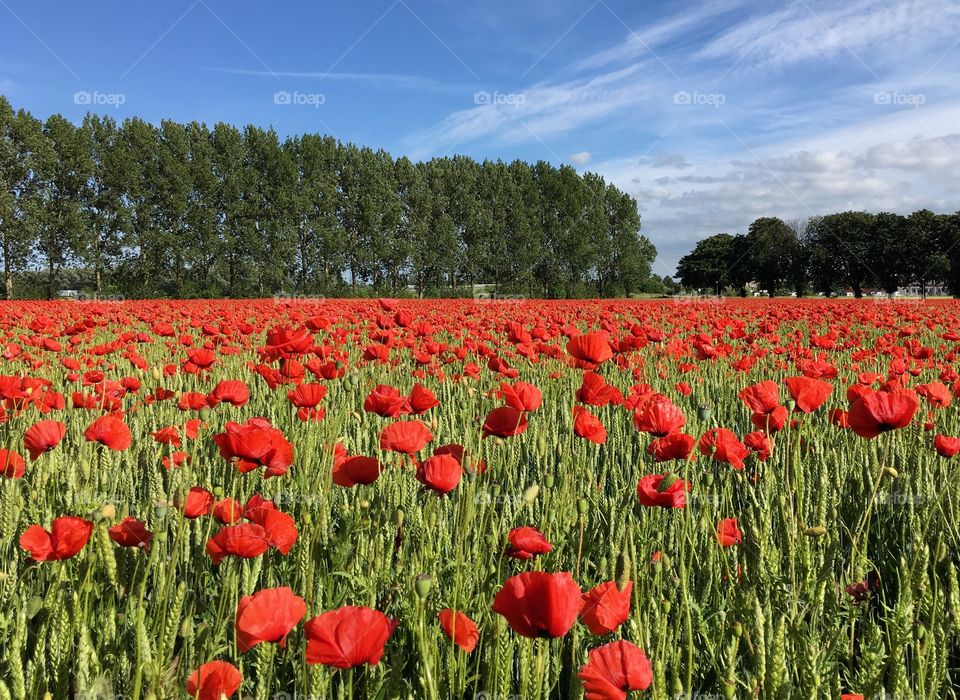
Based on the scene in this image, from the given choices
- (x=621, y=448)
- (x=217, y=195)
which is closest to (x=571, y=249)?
(x=217, y=195)

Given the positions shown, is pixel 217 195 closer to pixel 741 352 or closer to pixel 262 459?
pixel 741 352

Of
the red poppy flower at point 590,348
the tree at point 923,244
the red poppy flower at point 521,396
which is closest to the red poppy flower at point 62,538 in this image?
the red poppy flower at point 521,396

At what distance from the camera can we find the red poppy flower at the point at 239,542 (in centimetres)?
123

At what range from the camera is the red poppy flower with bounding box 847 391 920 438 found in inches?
60.6

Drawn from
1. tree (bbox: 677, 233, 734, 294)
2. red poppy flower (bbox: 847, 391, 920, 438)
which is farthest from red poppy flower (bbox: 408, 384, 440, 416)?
tree (bbox: 677, 233, 734, 294)

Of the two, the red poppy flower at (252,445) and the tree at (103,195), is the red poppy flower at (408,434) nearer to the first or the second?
the red poppy flower at (252,445)

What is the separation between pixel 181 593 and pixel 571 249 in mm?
42482

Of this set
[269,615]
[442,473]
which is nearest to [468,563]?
[442,473]

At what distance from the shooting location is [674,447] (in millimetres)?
1654

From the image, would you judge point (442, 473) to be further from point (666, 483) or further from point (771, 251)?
point (771, 251)

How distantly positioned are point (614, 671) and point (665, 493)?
2.10 feet

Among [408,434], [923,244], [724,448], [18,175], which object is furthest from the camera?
[923,244]

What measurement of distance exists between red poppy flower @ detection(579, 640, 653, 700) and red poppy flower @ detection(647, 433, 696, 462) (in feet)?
2.63

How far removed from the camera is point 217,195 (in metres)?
36.0
